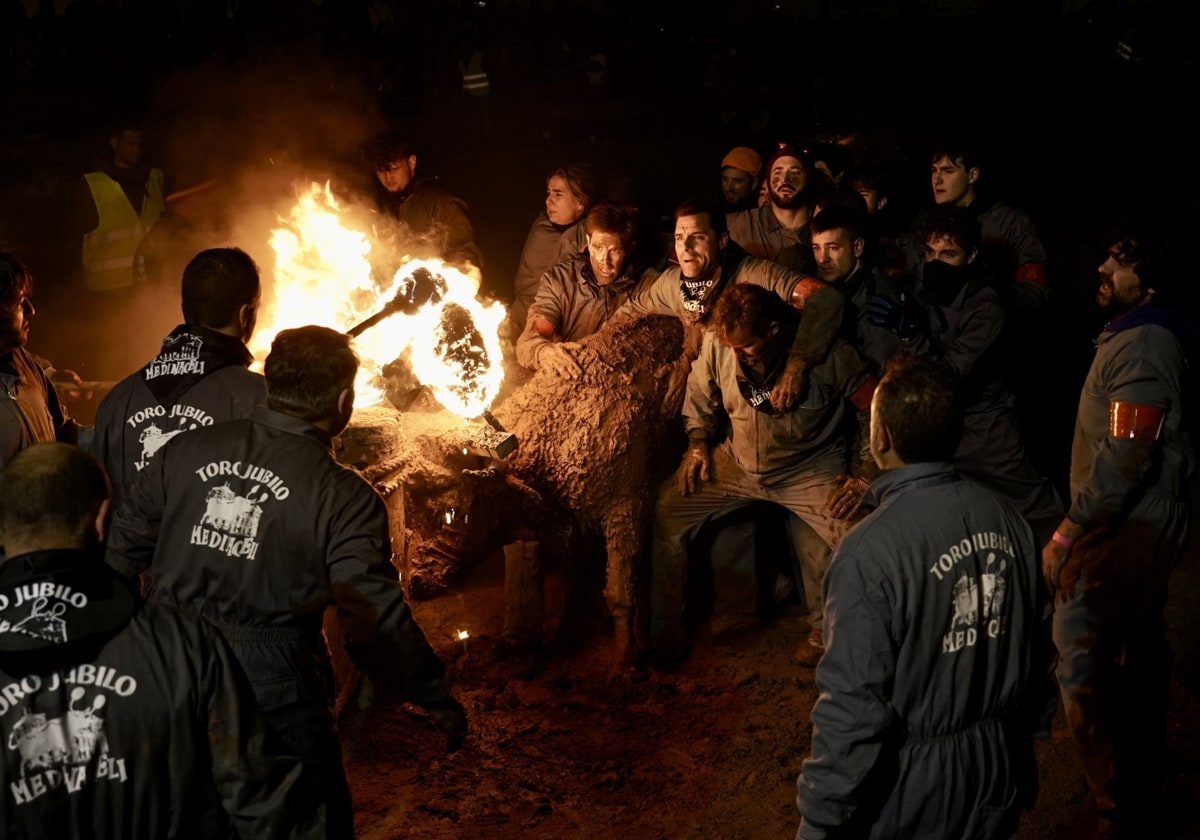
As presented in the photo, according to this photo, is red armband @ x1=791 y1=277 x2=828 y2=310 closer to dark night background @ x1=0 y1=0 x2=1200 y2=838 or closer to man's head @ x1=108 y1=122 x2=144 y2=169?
dark night background @ x1=0 y1=0 x2=1200 y2=838

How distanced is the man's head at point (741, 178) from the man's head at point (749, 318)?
2.97 meters

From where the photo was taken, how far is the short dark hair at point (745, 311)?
6156 mm

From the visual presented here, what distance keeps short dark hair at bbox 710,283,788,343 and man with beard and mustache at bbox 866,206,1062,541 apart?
2.61 feet

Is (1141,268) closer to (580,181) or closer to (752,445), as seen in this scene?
(752,445)

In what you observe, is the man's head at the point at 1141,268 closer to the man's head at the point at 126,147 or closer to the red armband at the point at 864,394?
the red armband at the point at 864,394

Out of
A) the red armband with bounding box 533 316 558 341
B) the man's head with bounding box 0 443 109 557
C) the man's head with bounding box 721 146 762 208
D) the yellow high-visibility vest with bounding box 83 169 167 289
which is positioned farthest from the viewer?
the yellow high-visibility vest with bounding box 83 169 167 289

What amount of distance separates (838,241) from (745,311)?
3.26 ft

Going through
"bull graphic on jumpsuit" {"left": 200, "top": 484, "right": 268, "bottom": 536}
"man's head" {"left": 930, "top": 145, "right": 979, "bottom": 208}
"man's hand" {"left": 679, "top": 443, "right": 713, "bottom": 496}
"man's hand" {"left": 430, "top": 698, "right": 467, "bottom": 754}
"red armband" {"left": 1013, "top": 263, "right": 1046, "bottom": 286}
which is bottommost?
"man's hand" {"left": 430, "top": 698, "right": 467, "bottom": 754}

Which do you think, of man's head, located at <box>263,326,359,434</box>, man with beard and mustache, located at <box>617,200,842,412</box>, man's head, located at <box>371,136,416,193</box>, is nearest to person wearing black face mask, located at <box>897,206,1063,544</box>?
man with beard and mustache, located at <box>617,200,842,412</box>

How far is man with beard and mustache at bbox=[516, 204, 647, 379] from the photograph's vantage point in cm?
741

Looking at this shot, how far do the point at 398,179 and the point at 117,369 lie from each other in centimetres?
402

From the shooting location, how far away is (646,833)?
533 centimetres

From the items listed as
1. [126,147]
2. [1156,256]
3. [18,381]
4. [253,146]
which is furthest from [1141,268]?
[253,146]

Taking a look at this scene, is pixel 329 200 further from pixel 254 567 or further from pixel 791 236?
pixel 254 567
